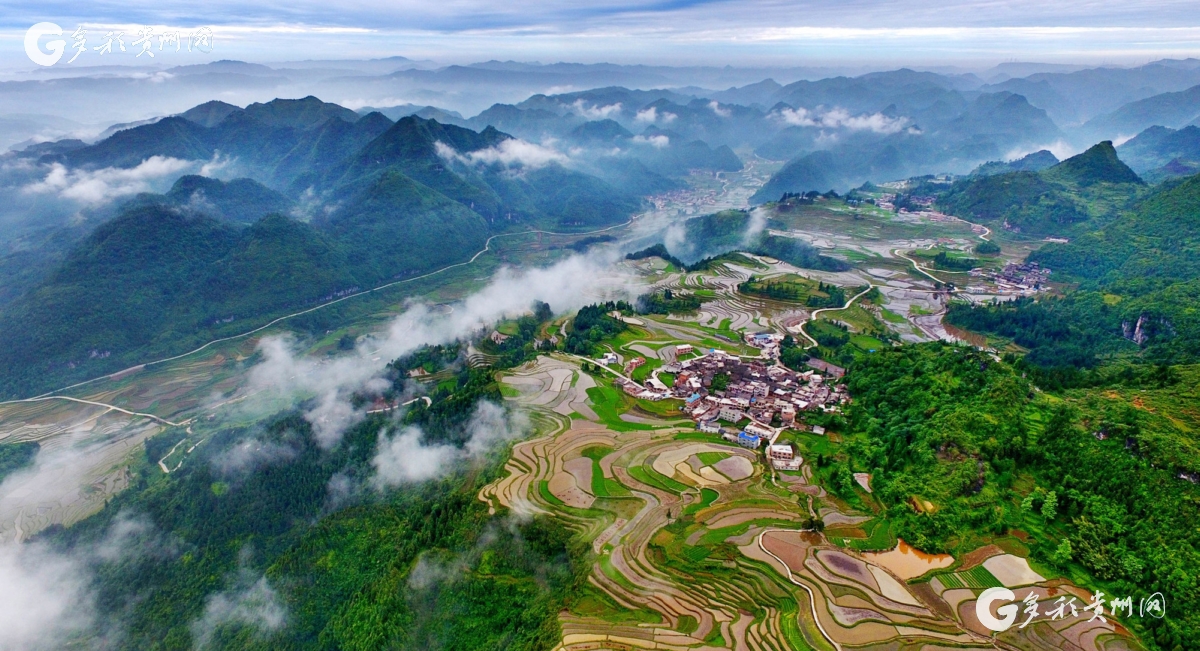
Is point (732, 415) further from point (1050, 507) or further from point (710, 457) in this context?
point (1050, 507)

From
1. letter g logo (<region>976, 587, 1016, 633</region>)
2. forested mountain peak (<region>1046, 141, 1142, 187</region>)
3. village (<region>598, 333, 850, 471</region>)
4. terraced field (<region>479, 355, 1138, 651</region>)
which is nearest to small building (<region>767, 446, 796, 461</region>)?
village (<region>598, 333, 850, 471</region>)

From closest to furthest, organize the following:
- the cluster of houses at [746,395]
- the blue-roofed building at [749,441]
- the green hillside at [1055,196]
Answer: the blue-roofed building at [749,441] → the cluster of houses at [746,395] → the green hillside at [1055,196]

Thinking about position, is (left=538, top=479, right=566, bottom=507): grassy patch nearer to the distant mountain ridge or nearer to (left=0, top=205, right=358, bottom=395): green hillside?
the distant mountain ridge

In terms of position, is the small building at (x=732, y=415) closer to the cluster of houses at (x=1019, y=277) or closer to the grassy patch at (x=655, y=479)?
the grassy patch at (x=655, y=479)

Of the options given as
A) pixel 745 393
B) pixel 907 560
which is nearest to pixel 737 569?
pixel 907 560

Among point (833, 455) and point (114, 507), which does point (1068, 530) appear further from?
point (114, 507)

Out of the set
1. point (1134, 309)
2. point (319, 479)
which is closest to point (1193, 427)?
point (1134, 309)

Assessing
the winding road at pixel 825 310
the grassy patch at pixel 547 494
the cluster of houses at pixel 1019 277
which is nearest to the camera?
the grassy patch at pixel 547 494

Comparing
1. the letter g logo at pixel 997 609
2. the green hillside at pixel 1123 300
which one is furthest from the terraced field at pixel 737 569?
the green hillside at pixel 1123 300
